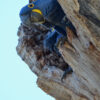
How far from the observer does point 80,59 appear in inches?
145

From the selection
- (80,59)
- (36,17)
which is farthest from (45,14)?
(80,59)

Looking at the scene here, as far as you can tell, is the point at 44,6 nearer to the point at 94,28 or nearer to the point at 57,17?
the point at 57,17

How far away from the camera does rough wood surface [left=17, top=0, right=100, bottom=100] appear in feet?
10.4

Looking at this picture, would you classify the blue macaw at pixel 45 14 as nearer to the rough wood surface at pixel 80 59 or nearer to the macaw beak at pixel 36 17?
the macaw beak at pixel 36 17

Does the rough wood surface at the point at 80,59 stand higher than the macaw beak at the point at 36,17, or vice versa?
the macaw beak at the point at 36,17

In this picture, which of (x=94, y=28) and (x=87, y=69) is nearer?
(x=94, y=28)

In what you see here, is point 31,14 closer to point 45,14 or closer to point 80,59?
point 45,14

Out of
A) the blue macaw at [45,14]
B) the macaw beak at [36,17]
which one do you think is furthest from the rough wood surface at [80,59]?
the macaw beak at [36,17]

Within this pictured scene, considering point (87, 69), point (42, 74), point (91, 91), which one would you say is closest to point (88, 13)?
point (87, 69)

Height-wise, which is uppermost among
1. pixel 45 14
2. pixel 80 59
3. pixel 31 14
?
pixel 31 14

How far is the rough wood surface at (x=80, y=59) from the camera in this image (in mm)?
3174

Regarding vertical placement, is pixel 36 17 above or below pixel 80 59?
above

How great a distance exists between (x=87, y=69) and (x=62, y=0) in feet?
4.40

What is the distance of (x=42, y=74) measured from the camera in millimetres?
4844
